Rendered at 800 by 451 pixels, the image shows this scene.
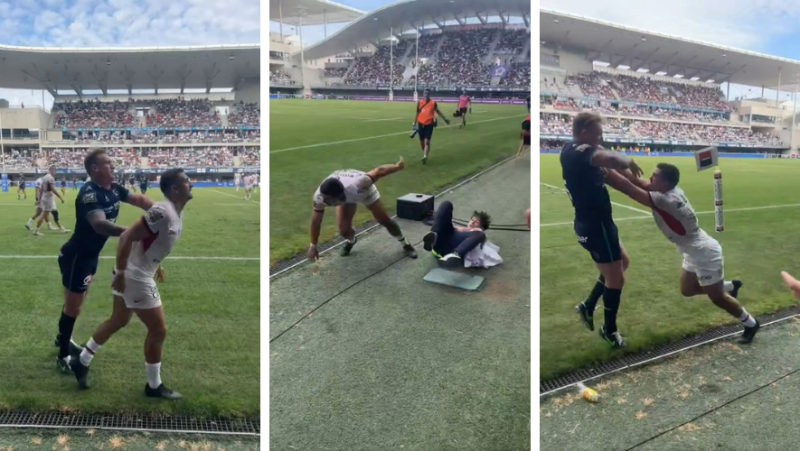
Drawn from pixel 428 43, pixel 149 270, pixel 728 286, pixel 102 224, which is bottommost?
pixel 728 286

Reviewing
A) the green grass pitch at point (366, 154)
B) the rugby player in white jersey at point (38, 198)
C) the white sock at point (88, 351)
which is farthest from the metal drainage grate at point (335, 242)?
the rugby player in white jersey at point (38, 198)

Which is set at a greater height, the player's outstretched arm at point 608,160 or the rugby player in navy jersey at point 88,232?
the player's outstretched arm at point 608,160

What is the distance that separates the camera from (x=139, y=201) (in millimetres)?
2947

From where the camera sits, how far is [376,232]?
4.33m

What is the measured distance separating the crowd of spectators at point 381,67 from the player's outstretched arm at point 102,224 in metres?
3.45

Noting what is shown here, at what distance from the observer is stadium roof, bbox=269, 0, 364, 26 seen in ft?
12.9

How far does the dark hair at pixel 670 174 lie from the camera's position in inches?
119

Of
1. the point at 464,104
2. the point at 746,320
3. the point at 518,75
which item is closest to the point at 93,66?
the point at 464,104

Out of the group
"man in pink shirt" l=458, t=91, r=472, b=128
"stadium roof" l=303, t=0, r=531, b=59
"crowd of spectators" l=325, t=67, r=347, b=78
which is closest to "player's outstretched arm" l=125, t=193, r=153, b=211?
"stadium roof" l=303, t=0, r=531, b=59

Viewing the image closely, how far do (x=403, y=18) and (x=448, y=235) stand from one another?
2.30 metres

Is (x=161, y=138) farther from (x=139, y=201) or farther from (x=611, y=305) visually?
(x=611, y=305)

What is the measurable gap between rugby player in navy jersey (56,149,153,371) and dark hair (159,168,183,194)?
0.39 ft

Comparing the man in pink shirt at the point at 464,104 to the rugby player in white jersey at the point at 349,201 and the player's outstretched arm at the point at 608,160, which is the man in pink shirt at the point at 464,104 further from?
the player's outstretched arm at the point at 608,160

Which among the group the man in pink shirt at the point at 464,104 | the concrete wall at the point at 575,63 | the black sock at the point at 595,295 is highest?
the concrete wall at the point at 575,63
